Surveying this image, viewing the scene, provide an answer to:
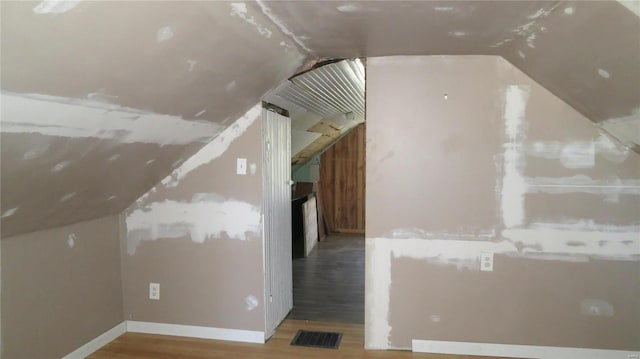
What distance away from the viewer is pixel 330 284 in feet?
14.0

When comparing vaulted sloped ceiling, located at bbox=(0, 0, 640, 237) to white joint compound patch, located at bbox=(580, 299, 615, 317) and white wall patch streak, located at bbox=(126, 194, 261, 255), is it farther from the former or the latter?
white joint compound patch, located at bbox=(580, 299, 615, 317)

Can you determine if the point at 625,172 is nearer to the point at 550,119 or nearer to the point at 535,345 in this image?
the point at 550,119

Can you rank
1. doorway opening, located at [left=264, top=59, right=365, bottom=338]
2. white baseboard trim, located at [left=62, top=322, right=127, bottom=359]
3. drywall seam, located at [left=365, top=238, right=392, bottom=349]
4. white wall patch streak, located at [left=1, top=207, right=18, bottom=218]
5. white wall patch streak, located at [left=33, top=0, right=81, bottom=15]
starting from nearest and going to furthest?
white wall patch streak, located at [left=33, top=0, right=81, bottom=15] < white wall patch streak, located at [left=1, top=207, right=18, bottom=218] < white baseboard trim, located at [left=62, top=322, right=127, bottom=359] < drywall seam, located at [left=365, top=238, right=392, bottom=349] < doorway opening, located at [left=264, top=59, right=365, bottom=338]

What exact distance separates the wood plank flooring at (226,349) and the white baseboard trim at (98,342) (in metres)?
0.03

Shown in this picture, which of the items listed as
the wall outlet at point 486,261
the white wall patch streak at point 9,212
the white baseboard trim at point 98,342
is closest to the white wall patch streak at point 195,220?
the white baseboard trim at point 98,342

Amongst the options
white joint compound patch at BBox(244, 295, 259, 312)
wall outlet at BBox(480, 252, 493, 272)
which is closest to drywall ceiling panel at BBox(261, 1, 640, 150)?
wall outlet at BBox(480, 252, 493, 272)

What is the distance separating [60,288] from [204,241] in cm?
90

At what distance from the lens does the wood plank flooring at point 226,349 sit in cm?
279

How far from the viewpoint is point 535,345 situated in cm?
273

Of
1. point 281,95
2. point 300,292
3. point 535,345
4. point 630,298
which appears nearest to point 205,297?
point 300,292

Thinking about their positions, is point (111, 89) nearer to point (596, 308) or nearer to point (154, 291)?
point (154, 291)

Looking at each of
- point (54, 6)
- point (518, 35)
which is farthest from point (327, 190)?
point (54, 6)

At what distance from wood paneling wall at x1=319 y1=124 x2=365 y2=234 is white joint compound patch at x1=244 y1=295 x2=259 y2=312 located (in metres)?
4.24

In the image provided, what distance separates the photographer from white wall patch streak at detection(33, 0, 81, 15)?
1.09m
